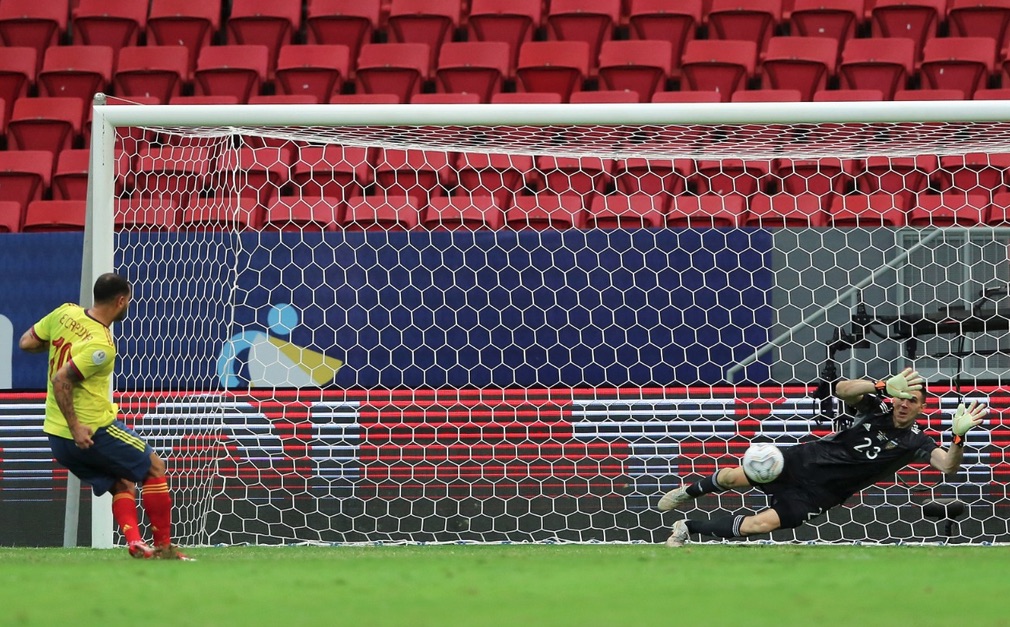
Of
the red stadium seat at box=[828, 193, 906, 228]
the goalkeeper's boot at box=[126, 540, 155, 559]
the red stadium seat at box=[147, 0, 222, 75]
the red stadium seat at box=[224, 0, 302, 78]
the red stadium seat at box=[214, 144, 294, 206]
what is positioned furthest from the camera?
the red stadium seat at box=[224, 0, 302, 78]

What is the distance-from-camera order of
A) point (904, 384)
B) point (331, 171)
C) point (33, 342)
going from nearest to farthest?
point (33, 342)
point (904, 384)
point (331, 171)

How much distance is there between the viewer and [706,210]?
8336 mm

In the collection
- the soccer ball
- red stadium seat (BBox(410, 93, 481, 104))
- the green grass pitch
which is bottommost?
the green grass pitch

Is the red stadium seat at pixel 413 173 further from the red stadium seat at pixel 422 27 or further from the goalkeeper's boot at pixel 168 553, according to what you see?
the goalkeeper's boot at pixel 168 553

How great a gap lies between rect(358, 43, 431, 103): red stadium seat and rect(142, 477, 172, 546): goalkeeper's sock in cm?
587

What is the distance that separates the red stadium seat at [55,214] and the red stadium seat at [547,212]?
3.15 metres

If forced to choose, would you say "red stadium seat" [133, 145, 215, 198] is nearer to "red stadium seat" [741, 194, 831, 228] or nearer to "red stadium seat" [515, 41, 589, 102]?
"red stadium seat" [741, 194, 831, 228]

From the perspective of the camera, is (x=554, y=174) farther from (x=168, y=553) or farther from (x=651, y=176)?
(x=168, y=553)

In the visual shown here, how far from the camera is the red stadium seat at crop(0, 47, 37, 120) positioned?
1130cm

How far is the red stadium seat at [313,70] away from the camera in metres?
11.0

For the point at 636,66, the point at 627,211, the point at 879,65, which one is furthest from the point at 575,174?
the point at 879,65

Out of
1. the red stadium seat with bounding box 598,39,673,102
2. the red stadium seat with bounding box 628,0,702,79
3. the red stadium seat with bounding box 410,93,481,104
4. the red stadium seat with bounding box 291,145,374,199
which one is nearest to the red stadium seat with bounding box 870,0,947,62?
the red stadium seat with bounding box 628,0,702,79

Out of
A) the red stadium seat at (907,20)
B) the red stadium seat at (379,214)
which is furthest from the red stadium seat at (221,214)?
the red stadium seat at (907,20)

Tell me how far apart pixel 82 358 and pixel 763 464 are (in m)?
3.19
